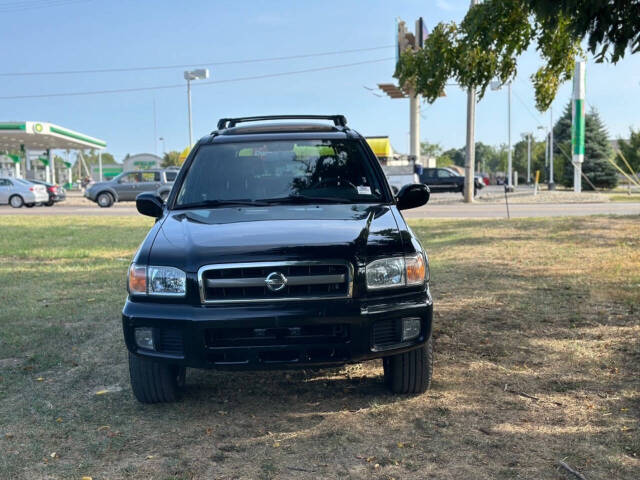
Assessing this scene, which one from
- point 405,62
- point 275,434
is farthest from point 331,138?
point 405,62

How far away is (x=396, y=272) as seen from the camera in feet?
12.6

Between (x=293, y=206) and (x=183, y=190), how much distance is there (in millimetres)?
930

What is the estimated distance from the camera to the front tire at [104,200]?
29.3m

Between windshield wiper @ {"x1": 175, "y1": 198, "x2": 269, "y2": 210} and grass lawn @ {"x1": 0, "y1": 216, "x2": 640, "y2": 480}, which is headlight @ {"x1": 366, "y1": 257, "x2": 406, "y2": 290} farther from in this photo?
windshield wiper @ {"x1": 175, "y1": 198, "x2": 269, "y2": 210}

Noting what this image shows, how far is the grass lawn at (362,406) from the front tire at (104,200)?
885 inches

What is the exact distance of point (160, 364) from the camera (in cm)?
408

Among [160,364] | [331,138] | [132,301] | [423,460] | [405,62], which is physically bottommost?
[423,460]

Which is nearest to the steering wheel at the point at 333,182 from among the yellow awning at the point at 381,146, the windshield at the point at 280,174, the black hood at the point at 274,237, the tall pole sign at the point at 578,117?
the windshield at the point at 280,174

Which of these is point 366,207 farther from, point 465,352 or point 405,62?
point 405,62

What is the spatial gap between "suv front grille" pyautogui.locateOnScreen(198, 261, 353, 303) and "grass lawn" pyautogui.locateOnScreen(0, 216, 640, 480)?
0.78 metres

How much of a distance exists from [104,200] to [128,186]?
47.2 inches

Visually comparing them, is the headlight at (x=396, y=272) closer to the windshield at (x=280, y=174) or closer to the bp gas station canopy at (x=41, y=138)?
the windshield at (x=280, y=174)

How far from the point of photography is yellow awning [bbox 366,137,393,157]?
34703 millimetres

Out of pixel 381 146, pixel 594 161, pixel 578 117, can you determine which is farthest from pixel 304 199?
pixel 594 161
